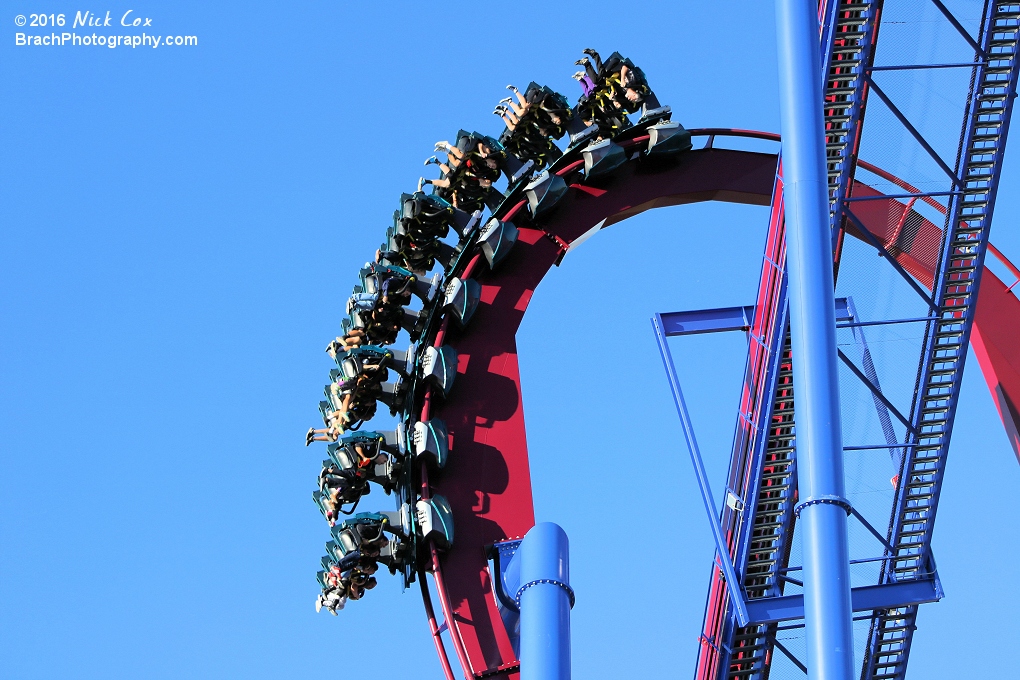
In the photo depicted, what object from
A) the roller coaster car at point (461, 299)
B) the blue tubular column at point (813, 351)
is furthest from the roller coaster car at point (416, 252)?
the blue tubular column at point (813, 351)

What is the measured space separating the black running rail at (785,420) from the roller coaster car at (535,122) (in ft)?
12.6

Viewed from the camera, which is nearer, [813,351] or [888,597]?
[813,351]

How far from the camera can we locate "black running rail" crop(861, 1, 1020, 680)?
30.5 ft

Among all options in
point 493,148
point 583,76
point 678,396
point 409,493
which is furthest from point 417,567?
point 583,76

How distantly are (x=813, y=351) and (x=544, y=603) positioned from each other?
2287 millimetres

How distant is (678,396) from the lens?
10.5 metres

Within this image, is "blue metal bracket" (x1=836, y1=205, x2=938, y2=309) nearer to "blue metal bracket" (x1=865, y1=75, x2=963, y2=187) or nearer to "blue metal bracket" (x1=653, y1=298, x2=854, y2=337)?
"blue metal bracket" (x1=865, y1=75, x2=963, y2=187)

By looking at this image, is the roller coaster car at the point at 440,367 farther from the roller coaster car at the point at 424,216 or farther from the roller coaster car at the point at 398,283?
the roller coaster car at the point at 424,216

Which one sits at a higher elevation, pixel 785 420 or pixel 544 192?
pixel 544 192

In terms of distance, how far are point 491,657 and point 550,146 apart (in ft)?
15.7

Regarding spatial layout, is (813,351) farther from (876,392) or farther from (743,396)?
(743,396)

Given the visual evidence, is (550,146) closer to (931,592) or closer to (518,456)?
(518,456)

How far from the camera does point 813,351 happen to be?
21.2 feet

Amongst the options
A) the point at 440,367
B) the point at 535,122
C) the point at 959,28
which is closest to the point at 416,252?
the point at 440,367
